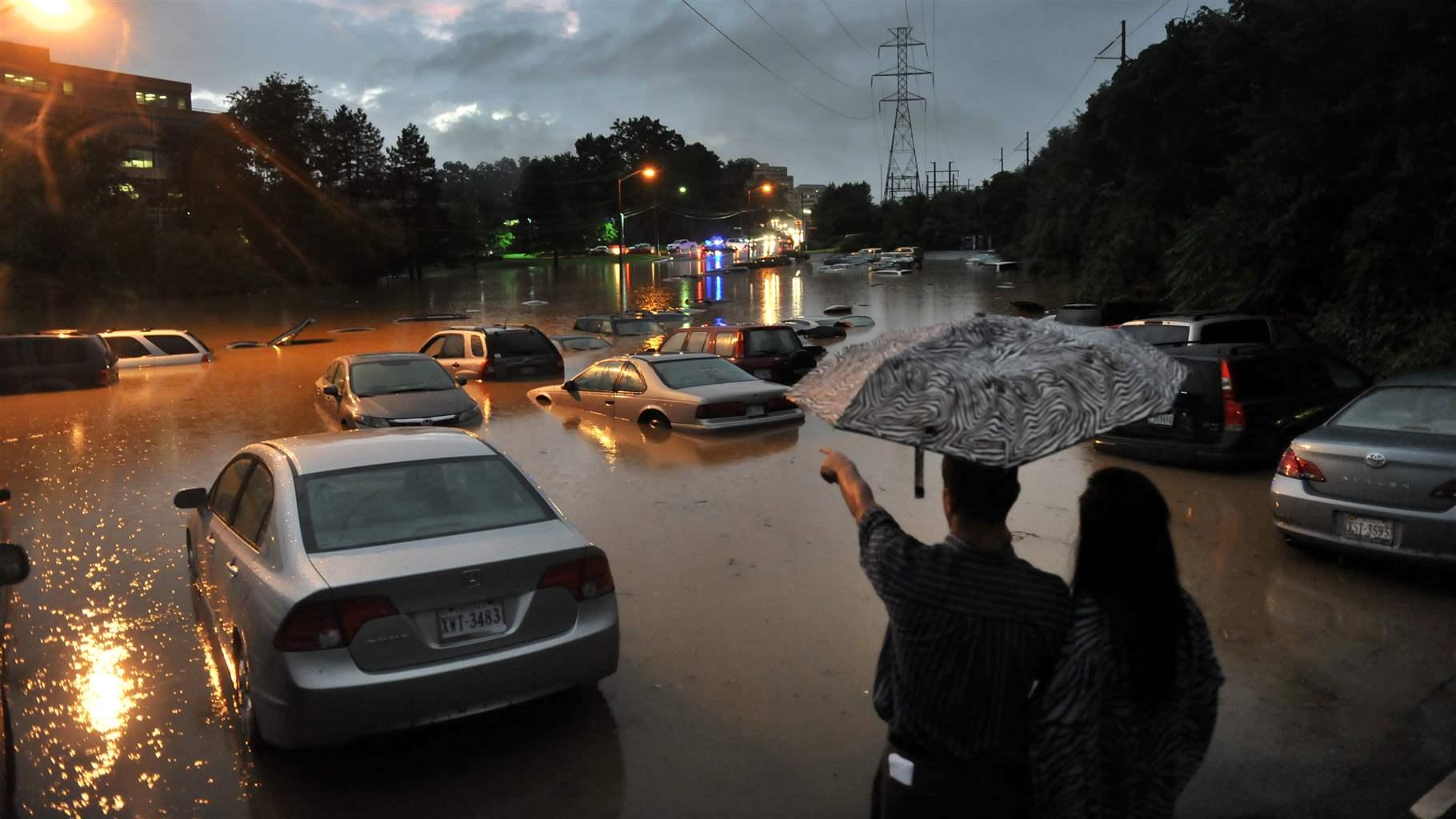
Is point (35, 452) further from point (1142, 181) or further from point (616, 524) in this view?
point (1142, 181)

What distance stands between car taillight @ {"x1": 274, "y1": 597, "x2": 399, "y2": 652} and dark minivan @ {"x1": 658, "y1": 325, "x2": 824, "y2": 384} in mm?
13898

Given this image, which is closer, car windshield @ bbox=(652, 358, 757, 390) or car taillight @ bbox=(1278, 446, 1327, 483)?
car taillight @ bbox=(1278, 446, 1327, 483)

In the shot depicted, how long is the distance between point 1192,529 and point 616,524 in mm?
5097

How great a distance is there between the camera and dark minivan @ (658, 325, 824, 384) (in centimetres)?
1855

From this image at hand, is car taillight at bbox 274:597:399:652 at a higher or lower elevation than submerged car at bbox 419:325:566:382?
lower

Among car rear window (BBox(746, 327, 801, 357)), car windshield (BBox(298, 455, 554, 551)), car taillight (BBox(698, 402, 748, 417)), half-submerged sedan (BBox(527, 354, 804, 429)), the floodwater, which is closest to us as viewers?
the floodwater

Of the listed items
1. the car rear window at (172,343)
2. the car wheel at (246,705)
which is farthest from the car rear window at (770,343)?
the car rear window at (172,343)

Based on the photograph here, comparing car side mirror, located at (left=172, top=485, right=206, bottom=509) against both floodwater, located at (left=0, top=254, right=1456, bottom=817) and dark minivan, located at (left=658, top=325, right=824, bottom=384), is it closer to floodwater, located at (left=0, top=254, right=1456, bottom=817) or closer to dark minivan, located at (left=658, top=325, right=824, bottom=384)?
floodwater, located at (left=0, top=254, right=1456, bottom=817)

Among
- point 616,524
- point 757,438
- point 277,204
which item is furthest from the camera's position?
point 277,204

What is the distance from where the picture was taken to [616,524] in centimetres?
988

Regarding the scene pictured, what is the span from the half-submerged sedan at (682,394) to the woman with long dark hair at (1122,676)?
12.0 meters

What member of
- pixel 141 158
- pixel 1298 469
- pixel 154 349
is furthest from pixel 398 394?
pixel 141 158

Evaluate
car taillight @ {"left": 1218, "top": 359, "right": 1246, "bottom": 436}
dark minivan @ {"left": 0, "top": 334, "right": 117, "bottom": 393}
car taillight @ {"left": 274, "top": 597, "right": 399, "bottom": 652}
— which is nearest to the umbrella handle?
car taillight @ {"left": 274, "top": 597, "right": 399, "bottom": 652}

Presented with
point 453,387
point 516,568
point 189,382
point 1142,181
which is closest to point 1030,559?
point 516,568
